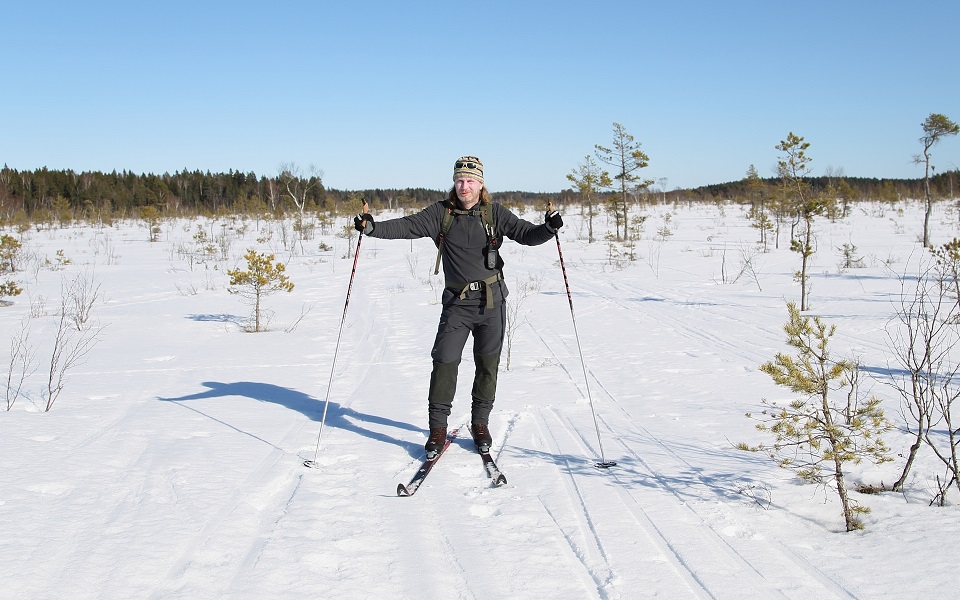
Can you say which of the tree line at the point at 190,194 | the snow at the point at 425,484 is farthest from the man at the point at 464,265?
the tree line at the point at 190,194

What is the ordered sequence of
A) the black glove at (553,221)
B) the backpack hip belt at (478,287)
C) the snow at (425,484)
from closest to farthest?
the snow at (425,484)
the black glove at (553,221)
the backpack hip belt at (478,287)

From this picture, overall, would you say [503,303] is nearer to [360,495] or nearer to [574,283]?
[360,495]

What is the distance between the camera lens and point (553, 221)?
418 cm

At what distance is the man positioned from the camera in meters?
4.28

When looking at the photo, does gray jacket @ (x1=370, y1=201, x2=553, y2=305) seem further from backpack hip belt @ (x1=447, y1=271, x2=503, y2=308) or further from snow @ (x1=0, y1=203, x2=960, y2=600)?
snow @ (x1=0, y1=203, x2=960, y2=600)

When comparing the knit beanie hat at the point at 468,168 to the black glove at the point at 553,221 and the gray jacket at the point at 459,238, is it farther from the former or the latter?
the black glove at the point at 553,221

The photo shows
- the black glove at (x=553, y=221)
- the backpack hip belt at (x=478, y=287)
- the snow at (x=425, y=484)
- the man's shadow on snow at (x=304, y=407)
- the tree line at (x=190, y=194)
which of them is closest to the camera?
the snow at (x=425, y=484)

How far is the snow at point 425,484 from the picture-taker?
270 centimetres

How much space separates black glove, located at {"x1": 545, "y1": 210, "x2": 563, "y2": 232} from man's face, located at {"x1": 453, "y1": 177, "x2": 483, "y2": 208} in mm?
544

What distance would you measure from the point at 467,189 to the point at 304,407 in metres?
2.80

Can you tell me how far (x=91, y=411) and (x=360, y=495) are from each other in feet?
10.4

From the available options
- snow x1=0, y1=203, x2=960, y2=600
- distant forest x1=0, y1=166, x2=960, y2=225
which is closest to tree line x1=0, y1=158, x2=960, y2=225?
distant forest x1=0, y1=166, x2=960, y2=225

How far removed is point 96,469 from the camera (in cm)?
391

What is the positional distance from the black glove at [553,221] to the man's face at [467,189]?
1.78ft
